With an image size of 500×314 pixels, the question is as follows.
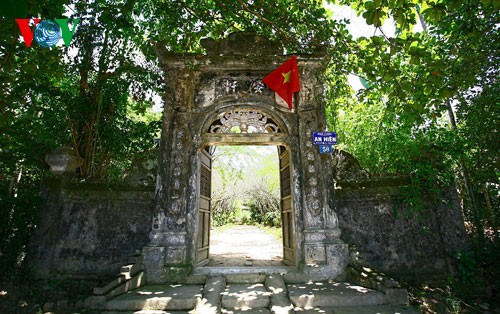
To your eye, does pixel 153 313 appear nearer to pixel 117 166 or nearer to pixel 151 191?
pixel 151 191

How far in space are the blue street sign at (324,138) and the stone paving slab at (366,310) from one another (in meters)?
2.88

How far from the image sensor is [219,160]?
19109 mm

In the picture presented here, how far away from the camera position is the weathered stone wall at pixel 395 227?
203 inches

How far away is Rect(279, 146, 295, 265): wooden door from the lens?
576cm

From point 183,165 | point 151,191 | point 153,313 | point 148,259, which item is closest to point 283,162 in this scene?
point 183,165

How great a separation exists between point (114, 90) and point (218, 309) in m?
5.14

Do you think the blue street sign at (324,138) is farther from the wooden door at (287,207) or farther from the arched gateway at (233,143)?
the wooden door at (287,207)

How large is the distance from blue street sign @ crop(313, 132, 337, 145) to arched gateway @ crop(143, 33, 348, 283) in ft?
0.49

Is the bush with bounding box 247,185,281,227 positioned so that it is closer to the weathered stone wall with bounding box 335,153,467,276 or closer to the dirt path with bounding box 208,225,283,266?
the dirt path with bounding box 208,225,283,266

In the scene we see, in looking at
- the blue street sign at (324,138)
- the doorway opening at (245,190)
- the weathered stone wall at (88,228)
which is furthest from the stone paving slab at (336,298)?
the doorway opening at (245,190)

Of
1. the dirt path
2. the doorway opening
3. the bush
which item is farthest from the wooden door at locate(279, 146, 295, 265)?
the bush

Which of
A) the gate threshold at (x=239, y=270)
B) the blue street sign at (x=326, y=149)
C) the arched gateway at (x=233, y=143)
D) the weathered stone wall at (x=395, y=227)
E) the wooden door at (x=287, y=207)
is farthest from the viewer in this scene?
the wooden door at (x=287, y=207)

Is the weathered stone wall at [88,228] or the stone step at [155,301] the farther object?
the weathered stone wall at [88,228]
